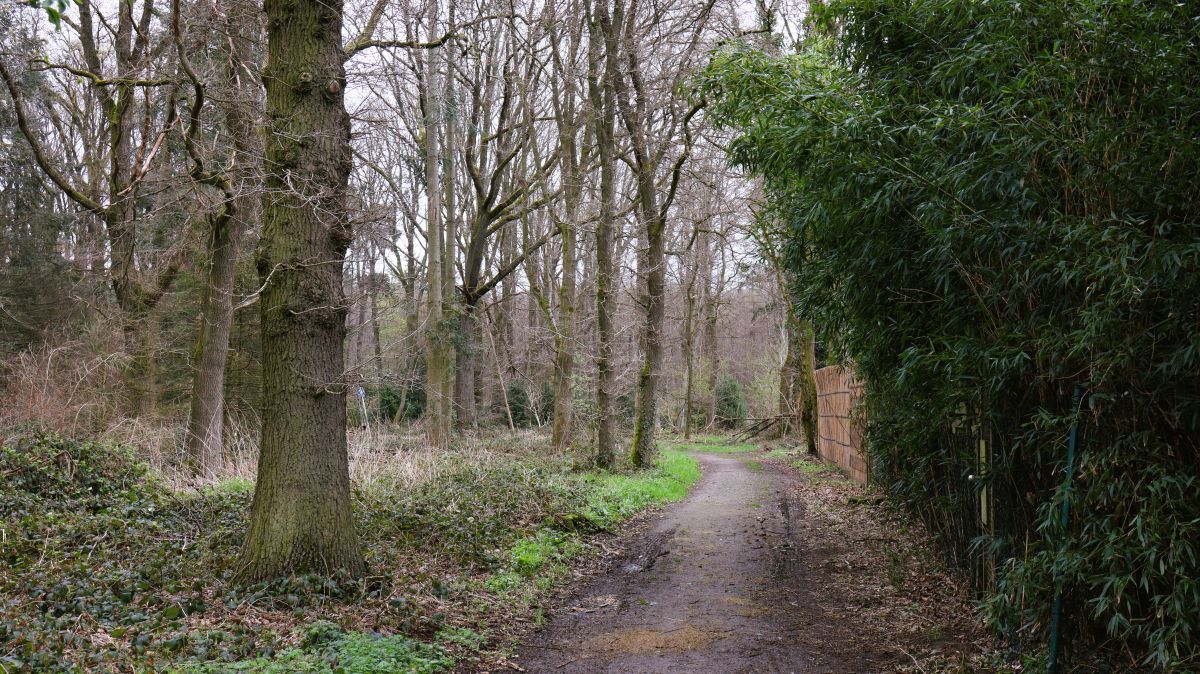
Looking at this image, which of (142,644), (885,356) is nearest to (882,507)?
(885,356)

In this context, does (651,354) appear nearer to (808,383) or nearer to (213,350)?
(808,383)

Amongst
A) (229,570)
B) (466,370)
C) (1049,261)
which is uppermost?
(1049,261)

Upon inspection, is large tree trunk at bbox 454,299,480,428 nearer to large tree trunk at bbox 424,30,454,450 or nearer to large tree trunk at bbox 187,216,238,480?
large tree trunk at bbox 424,30,454,450

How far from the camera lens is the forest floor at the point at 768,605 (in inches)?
179

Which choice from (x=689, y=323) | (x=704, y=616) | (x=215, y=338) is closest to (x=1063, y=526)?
(x=704, y=616)

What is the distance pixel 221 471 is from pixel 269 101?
6352 mm

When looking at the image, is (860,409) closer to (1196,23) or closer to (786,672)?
(786,672)

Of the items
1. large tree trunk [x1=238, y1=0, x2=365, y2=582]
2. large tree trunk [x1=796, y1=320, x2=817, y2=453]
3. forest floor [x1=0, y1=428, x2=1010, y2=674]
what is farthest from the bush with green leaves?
large tree trunk [x1=796, y1=320, x2=817, y2=453]

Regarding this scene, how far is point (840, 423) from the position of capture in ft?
46.5

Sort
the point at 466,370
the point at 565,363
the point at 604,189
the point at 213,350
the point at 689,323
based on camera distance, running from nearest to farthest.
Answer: the point at 213,350 → the point at 604,189 → the point at 565,363 → the point at 466,370 → the point at 689,323

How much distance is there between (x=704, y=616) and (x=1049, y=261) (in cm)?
346

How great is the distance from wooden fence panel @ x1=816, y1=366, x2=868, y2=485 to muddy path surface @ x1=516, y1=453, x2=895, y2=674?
346cm

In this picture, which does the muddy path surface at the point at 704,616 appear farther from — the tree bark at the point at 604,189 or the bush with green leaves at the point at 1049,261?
the tree bark at the point at 604,189

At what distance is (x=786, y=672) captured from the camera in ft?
14.2
